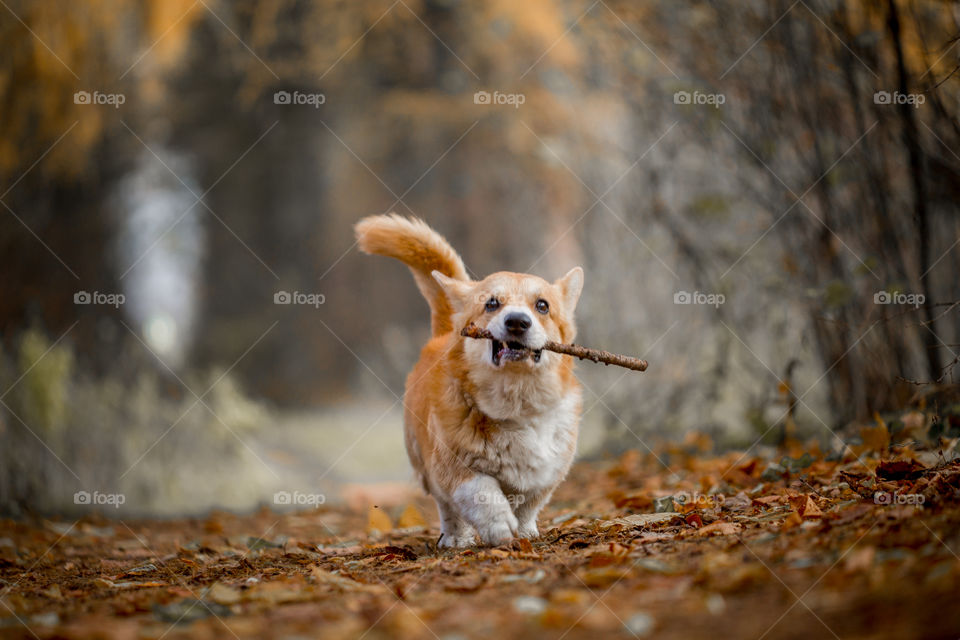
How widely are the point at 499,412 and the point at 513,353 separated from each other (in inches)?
12.9

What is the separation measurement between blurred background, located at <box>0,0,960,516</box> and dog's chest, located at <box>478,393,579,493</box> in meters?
1.62

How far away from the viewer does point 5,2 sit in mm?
6871

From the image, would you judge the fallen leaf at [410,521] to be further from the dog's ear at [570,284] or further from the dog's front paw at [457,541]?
the dog's ear at [570,284]

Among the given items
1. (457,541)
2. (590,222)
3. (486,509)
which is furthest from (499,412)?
(590,222)

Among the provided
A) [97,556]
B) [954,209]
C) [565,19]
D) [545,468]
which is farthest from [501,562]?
[565,19]

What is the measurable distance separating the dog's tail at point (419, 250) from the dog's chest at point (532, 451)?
90 centimetres

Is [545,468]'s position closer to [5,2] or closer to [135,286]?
[5,2]

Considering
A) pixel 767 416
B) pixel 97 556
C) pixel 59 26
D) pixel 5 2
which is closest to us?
pixel 97 556

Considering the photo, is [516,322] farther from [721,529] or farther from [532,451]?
[721,529]

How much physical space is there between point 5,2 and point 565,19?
18.0ft

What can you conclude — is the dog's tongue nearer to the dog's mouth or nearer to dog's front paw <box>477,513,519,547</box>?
the dog's mouth

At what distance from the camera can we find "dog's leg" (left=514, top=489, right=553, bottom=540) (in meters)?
3.84

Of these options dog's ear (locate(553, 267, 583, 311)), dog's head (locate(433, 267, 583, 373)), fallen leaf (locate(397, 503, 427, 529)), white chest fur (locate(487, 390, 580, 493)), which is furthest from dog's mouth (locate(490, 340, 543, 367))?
fallen leaf (locate(397, 503, 427, 529))

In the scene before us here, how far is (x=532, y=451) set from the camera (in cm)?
376
